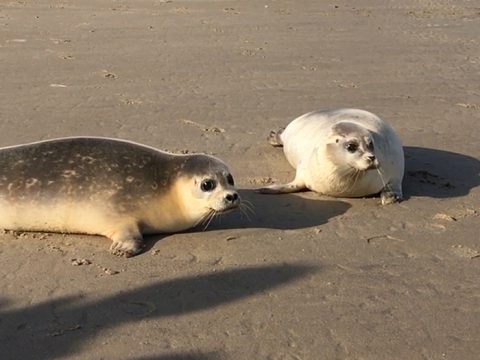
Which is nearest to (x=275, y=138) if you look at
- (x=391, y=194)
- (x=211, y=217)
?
(x=391, y=194)

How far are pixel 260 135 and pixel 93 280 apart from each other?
9.95 ft

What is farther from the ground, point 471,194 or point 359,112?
point 359,112

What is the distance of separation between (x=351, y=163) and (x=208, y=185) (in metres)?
1.14

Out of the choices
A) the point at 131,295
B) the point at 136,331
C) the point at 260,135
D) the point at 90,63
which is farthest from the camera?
the point at 90,63

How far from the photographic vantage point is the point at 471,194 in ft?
18.0

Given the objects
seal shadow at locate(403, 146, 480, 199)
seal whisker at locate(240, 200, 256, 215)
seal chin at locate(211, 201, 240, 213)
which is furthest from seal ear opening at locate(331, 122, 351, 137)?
seal chin at locate(211, 201, 240, 213)

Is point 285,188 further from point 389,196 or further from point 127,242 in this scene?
point 127,242

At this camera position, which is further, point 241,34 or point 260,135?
point 241,34

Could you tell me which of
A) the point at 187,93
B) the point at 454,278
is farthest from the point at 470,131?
the point at 454,278

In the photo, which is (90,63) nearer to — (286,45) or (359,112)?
(286,45)

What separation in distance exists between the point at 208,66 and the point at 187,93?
1.14 meters

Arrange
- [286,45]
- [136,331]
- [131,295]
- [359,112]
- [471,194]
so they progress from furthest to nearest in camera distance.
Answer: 1. [286,45]
2. [359,112]
3. [471,194]
4. [131,295]
5. [136,331]

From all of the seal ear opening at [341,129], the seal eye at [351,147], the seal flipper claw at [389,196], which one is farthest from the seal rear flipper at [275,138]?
the seal flipper claw at [389,196]

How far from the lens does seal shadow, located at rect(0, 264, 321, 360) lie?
3.31 m
